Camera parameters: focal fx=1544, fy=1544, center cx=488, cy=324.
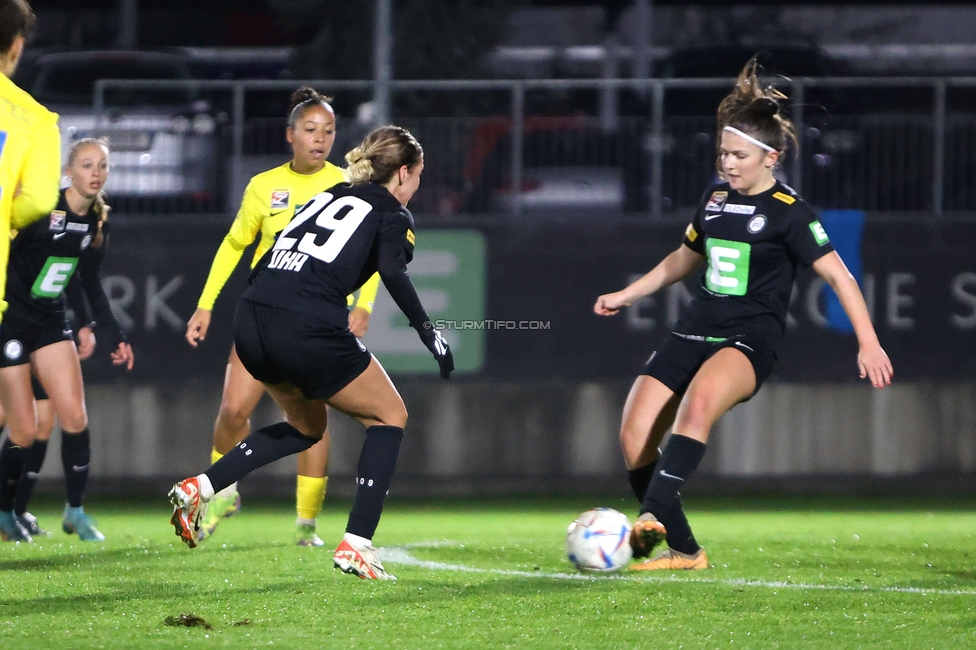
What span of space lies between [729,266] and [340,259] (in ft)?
5.48

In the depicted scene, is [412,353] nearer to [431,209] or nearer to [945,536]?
[431,209]

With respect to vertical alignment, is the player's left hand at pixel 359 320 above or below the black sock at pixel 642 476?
above

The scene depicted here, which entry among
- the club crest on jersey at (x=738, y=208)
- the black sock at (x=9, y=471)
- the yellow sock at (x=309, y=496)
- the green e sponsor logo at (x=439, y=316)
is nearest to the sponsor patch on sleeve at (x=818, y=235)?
the club crest on jersey at (x=738, y=208)

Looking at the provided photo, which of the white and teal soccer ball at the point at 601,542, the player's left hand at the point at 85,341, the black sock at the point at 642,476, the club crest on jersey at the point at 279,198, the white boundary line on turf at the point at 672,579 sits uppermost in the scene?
the club crest on jersey at the point at 279,198

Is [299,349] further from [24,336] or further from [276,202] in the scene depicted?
[24,336]

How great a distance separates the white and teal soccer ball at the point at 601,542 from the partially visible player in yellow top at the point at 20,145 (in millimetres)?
2609

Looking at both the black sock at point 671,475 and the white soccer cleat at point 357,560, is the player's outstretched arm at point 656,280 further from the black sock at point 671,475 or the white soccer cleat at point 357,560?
the white soccer cleat at point 357,560

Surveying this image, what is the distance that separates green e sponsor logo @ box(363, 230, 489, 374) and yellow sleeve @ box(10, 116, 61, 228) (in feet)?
20.8

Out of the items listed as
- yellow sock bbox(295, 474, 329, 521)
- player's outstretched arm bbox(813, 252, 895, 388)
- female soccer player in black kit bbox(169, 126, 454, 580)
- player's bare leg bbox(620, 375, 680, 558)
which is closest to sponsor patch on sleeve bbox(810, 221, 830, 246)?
player's outstretched arm bbox(813, 252, 895, 388)

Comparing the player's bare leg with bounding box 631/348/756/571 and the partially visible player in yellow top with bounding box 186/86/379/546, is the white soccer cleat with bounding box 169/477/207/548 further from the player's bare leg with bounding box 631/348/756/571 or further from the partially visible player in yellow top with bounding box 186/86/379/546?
the player's bare leg with bounding box 631/348/756/571

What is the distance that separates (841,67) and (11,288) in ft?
31.7

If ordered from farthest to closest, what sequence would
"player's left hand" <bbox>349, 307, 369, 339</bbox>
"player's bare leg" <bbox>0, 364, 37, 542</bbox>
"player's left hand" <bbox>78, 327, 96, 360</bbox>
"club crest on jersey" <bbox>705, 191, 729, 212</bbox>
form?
"player's left hand" <bbox>78, 327, 96, 360</bbox> < "player's bare leg" <bbox>0, 364, 37, 542</bbox> < "player's left hand" <bbox>349, 307, 369, 339</bbox> < "club crest on jersey" <bbox>705, 191, 729, 212</bbox>

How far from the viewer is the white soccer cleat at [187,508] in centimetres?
593

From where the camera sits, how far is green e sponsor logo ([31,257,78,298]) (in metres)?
8.04
